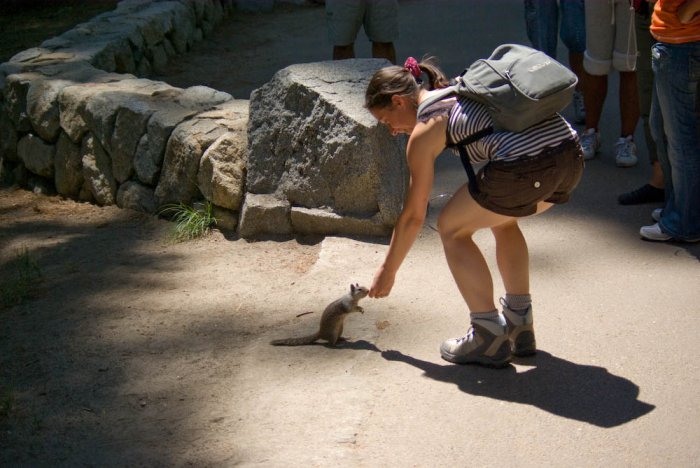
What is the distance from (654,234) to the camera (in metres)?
4.61

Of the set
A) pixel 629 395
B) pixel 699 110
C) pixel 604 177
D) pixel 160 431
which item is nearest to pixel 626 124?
pixel 604 177

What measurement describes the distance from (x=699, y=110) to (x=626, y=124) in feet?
3.79

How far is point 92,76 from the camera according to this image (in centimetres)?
636

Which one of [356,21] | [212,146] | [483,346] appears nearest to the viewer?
[483,346]

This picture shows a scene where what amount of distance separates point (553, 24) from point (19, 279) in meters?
3.92

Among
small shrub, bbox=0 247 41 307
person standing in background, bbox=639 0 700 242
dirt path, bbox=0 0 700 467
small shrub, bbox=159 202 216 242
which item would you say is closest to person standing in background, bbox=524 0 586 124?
dirt path, bbox=0 0 700 467

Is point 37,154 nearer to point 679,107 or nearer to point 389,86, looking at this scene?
point 389,86

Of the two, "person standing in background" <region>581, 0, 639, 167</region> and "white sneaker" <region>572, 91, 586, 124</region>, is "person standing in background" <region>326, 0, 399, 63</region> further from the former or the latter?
"person standing in background" <region>581, 0, 639, 167</region>

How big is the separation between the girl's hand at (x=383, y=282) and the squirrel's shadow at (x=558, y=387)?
0.42 meters

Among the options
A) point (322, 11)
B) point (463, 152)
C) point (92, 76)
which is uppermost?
point (463, 152)

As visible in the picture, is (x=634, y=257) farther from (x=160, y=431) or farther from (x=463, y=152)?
(x=160, y=431)

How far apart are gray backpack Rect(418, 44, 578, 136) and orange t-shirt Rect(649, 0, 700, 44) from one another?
1314 mm

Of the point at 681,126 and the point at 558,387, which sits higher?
the point at 681,126

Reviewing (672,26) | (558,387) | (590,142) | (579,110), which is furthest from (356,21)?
(558,387)
